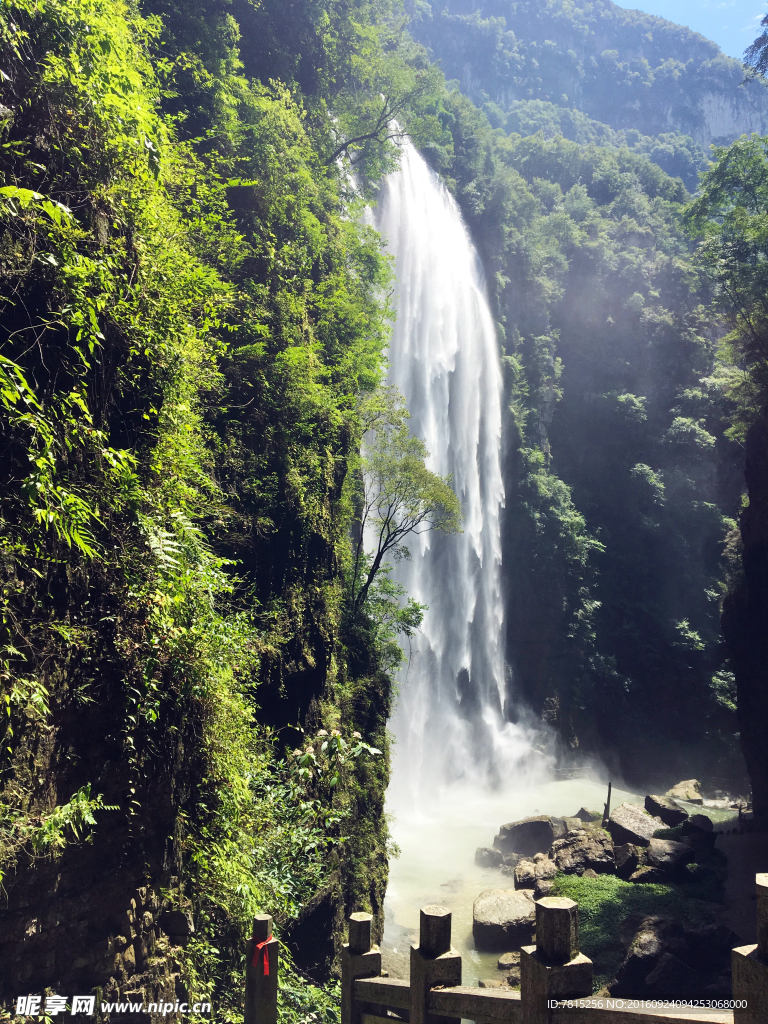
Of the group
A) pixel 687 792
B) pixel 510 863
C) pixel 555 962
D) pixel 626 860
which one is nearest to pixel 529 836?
pixel 510 863

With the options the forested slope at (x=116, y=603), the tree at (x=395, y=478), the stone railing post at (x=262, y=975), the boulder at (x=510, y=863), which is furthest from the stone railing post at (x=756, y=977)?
the boulder at (x=510, y=863)

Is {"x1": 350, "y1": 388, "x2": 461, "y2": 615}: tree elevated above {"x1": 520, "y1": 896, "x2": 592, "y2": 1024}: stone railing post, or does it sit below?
above

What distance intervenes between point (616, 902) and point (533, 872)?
248 cm

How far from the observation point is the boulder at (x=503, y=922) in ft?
41.5

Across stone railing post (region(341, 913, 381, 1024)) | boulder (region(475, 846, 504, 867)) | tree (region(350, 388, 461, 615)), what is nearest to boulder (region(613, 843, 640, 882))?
boulder (region(475, 846, 504, 867))

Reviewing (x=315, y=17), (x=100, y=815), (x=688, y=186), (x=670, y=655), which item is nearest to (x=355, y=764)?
(x=100, y=815)

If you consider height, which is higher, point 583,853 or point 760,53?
point 760,53

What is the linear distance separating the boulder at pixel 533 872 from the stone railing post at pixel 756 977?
48.6ft

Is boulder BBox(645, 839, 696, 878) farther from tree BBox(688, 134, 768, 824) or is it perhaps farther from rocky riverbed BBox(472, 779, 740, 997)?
tree BBox(688, 134, 768, 824)

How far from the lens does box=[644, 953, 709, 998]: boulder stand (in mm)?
10008

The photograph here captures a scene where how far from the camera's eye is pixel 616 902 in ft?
43.0

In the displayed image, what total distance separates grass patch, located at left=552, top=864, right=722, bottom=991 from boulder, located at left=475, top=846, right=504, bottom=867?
9.78 feet

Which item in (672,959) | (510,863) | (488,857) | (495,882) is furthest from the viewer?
(488,857)

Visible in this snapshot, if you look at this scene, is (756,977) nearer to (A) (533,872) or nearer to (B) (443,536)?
(A) (533,872)
